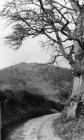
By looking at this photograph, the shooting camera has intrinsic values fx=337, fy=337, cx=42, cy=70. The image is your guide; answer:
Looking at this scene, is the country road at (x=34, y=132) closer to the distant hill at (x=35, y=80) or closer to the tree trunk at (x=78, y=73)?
the tree trunk at (x=78, y=73)

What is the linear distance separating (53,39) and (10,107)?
25.8ft

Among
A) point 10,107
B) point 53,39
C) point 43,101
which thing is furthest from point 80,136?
point 43,101

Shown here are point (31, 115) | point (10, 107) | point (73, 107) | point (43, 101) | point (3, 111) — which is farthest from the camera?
point (43, 101)

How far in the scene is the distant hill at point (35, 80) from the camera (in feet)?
117

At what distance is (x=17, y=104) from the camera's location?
106 ft

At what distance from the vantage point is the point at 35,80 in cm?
4184

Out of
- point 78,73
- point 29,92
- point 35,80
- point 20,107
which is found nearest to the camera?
point 78,73

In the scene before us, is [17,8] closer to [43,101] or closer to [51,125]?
[51,125]

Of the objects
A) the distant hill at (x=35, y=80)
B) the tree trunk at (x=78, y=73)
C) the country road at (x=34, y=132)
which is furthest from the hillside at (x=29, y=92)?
the tree trunk at (x=78, y=73)

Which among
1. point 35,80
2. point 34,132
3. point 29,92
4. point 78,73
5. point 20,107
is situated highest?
point 78,73

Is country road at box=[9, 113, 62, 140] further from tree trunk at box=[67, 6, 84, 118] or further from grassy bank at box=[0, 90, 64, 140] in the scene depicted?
tree trunk at box=[67, 6, 84, 118]

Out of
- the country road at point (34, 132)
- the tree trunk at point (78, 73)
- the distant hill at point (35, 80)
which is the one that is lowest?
the distant hill at point (35, 80)

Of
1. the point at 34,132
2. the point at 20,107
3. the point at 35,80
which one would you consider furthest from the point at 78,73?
the point at 35,80

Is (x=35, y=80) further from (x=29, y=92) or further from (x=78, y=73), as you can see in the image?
(x=78, y=73)
